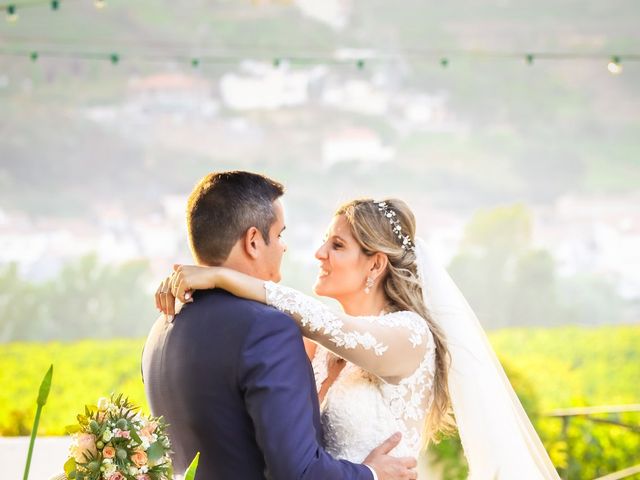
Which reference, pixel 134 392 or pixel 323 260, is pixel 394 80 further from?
pixel 323 260

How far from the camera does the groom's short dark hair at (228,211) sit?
2334mm

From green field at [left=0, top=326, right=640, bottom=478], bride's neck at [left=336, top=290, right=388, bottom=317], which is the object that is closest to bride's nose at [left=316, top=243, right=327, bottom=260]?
bride's neck at [left=336, top=290, right=388, bottom=317]

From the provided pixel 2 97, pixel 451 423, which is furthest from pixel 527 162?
pixel 451 423

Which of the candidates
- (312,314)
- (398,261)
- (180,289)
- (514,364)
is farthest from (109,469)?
(514,364)

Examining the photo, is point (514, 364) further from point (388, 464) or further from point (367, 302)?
point (388, 464)

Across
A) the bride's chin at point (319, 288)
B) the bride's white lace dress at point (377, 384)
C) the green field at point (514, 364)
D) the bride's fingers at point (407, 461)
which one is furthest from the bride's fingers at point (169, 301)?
the green field at point (514, 364)

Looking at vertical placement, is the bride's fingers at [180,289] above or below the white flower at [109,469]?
above

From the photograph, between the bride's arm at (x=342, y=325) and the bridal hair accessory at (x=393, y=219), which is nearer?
the bride's arm at (x=342, y=325)

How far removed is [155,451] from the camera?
2.03 meters

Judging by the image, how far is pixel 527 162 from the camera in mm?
11133

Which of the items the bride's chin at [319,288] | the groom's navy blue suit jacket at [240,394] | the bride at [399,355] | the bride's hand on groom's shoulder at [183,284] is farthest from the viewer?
the bride's chin at [319,288]

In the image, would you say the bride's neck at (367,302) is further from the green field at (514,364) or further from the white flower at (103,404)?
the green field at (514,364)

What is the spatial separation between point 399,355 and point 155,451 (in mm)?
815

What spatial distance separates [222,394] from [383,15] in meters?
9.53
